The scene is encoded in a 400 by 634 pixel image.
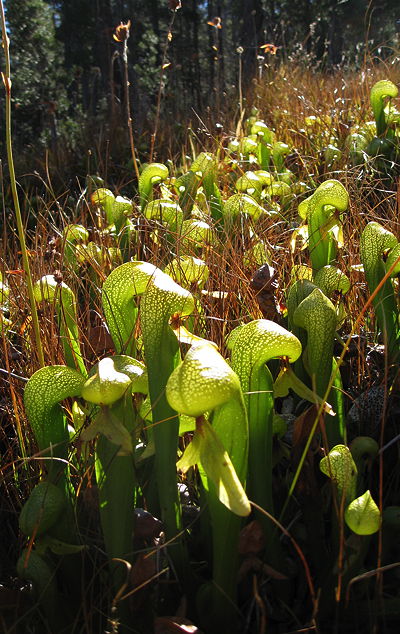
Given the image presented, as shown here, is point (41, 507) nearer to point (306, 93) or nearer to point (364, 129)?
point (364, 129)

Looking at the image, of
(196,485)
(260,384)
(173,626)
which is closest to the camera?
(173,626)

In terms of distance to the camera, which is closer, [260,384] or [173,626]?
[173,626]

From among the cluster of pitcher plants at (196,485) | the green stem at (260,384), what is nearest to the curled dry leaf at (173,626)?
the cluster of pitcher plants at (196,485)

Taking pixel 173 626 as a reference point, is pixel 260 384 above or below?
above

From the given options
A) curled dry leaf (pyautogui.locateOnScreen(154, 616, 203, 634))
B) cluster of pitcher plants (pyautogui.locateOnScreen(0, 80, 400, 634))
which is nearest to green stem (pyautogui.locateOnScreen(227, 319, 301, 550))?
cluster of pitcher plants (pyautogui.locateOnScreen(0, 80, 400, 634))

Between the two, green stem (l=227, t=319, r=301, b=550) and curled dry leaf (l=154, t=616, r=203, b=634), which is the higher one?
green stem (l=227, t=319, r=301, b=550)

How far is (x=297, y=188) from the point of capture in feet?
8.70

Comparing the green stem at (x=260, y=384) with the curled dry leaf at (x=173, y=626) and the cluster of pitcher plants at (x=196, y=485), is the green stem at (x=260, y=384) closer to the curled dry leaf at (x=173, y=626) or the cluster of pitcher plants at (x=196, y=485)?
the cluster of pitcher plants at (x=196, y=485)

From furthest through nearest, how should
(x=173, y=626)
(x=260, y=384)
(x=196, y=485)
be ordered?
(x=196, y=485), (x=260, y=384), (x=173, y=626)

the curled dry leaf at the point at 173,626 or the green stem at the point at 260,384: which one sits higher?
the green stem at the point at 260,384

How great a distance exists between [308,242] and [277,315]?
294 millimetres

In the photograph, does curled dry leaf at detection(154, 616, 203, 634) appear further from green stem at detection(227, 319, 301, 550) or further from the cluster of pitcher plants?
green stem at detection(227, 319, 301, 550)

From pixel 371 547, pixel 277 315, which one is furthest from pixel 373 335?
pixel 371 547

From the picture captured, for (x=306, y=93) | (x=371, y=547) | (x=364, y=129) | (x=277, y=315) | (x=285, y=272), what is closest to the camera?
(x=371, y=547)
